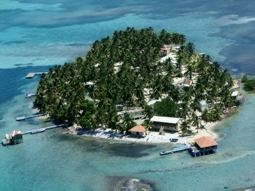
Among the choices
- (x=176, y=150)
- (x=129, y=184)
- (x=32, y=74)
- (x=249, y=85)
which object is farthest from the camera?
(x=32, y=74)

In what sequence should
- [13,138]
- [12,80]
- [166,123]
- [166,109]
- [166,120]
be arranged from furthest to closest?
[12,80], [166,109], [13,138], [166,120], [166,123]

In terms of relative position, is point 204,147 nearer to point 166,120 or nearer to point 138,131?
point 166,120

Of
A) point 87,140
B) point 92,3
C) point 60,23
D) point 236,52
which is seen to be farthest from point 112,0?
point 87,140

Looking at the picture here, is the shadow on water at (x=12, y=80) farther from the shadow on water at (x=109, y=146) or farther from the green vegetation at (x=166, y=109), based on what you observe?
the green vegetation at (x=166, y=109)

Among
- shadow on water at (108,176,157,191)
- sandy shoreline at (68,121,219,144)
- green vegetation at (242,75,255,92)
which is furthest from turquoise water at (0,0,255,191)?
Result: green vegetation at (242,75,255,92)

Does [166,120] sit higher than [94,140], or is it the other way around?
[166,120]

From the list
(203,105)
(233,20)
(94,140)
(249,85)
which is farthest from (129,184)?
(233,20)

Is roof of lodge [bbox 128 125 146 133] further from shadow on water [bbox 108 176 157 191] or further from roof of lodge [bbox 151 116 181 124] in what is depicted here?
shadow on water [bbox 108 176 157 191]
